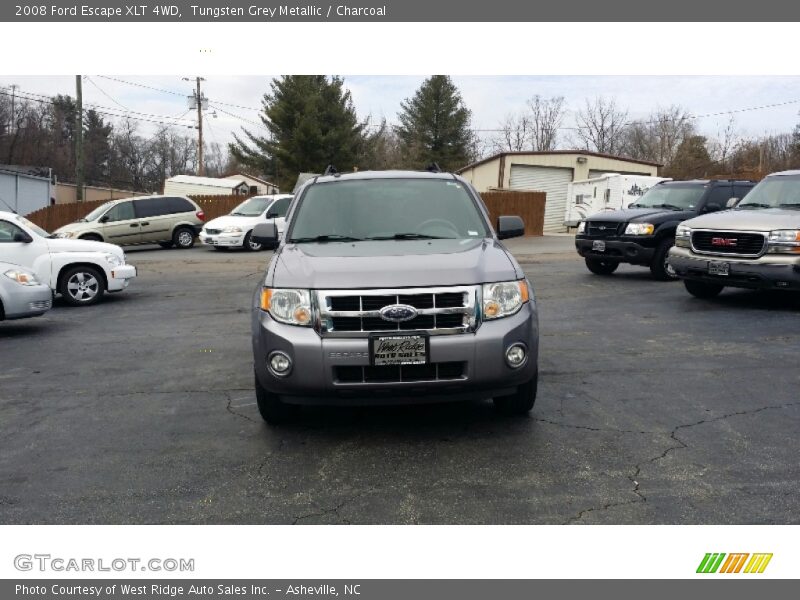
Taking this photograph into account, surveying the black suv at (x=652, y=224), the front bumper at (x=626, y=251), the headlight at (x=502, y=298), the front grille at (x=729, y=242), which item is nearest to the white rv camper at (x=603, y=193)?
the black suv at (x=652, y=224)

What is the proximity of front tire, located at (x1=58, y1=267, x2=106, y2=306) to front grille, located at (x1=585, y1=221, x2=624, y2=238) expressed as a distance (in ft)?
29.1

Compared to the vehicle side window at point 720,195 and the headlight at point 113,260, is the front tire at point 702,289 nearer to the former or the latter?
the vehicle side window at point 720,195

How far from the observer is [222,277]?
637 inches

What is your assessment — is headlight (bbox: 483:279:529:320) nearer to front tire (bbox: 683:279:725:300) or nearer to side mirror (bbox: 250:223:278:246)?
side mirror (bbox: 250:223:278:246)

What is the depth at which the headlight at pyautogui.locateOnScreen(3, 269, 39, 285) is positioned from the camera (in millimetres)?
9073

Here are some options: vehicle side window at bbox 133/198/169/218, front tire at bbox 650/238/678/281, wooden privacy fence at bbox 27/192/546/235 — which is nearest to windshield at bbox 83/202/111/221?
vehicle side window at bbox 133/198/169/218

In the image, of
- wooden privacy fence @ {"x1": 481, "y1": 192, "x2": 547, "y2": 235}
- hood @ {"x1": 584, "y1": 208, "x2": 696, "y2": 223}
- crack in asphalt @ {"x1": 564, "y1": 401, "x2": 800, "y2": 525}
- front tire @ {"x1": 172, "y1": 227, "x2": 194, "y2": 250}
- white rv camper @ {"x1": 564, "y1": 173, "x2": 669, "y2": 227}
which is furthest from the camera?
wooden privacy fence @ {"x1": 481, "y1": 192, "x2": 547, "y2": 235}

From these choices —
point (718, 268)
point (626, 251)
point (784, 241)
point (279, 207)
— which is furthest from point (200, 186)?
point (784, 241)

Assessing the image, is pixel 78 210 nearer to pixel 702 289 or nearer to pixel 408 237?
pixel 702 289

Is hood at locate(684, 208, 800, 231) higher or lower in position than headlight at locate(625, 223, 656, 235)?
higher

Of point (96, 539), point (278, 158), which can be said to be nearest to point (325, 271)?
point (96, 539)

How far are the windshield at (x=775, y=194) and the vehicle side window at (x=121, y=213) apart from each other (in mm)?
19038

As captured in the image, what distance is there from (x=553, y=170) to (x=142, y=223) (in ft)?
75.6

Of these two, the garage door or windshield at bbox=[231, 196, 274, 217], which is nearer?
windshield at bbox=[231, 196, 274, 217]
